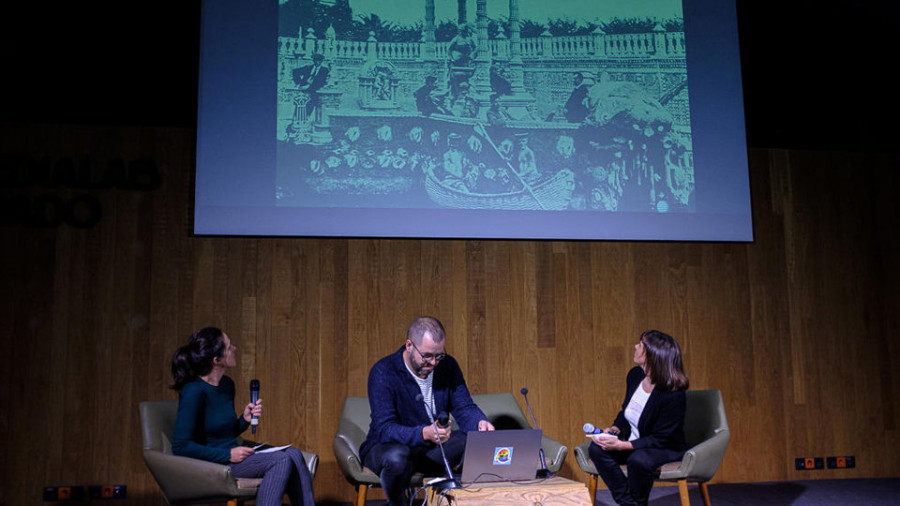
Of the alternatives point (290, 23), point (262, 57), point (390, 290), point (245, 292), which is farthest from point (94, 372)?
point (290, 23)

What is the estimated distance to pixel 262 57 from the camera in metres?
4.39

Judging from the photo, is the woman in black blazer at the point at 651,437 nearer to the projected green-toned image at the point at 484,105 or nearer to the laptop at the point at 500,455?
the laptop at the point at 500,455

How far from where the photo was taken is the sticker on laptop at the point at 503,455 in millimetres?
2753

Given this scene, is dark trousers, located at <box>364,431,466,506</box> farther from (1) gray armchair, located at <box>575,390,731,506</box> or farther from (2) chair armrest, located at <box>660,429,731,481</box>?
(2) chair armrest, located at <box>660,429,731,481</box>

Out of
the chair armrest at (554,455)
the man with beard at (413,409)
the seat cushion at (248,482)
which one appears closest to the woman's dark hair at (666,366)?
the chair armrest at (554,455)

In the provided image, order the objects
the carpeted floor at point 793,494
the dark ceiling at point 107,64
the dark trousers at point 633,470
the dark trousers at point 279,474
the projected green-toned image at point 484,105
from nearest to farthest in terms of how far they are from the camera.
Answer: the dark trousers at point 279,474, the dark trousers at point 633,470, the carpeted floor at point 793,494, the projected green-toned image at point 484,105, the dark ceiling at point 107,64

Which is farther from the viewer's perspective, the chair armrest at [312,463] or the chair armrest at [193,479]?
the chair armrest at [312,463]

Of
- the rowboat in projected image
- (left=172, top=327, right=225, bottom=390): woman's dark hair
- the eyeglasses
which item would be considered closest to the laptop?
the eyeglasses

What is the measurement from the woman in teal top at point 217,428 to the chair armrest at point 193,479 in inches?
1.7

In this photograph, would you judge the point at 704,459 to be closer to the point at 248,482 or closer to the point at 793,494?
the point at 793,494

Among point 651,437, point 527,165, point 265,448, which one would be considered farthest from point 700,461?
point 265,448

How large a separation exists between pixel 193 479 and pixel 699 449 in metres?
2.38

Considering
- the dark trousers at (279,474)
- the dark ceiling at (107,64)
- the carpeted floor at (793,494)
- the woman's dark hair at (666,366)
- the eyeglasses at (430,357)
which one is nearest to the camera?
the dark trousers at (279,474)

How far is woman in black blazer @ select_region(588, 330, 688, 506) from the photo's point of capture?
3479 millimetres
